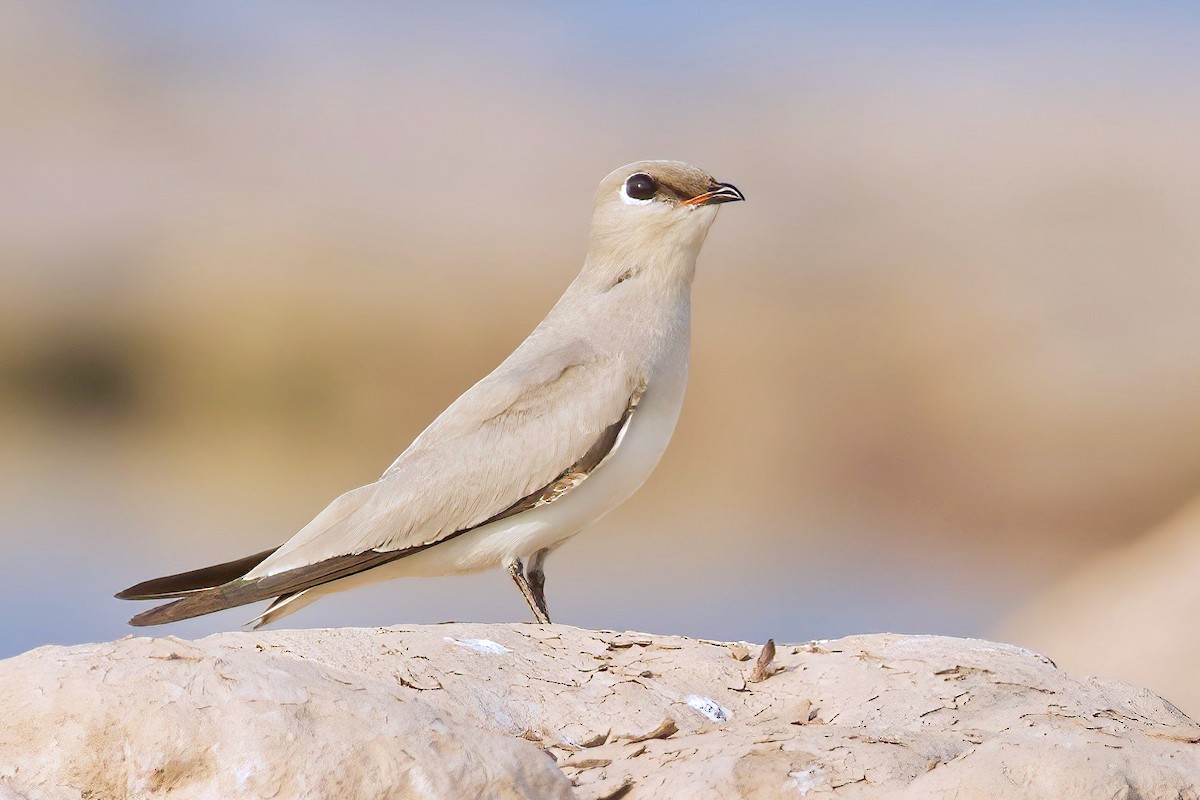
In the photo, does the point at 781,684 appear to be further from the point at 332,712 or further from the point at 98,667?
the point at 98,667

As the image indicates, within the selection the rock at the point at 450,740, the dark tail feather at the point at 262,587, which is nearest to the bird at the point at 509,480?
the dark tail feather at the point at 262,587

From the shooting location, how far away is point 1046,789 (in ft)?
14.7

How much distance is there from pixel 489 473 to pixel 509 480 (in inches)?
4.7

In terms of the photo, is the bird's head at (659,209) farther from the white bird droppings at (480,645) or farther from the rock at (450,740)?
the rock at (450,740)

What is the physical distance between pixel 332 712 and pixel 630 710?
73.8 inches

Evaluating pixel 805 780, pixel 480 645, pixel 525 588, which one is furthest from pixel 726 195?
pixel 805 780

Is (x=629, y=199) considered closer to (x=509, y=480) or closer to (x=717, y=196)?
(x=717, y=196)

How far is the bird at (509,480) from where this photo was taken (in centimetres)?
762

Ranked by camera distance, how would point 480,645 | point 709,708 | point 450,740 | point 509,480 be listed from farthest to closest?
point 509,480
point 480,645
point 709,708
point 450,740

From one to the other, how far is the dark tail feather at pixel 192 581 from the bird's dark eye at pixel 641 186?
2889mm

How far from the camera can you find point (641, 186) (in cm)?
839

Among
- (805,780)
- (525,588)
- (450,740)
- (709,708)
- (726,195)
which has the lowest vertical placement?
(709,708)

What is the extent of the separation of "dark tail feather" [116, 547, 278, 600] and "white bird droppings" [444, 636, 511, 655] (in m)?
1.72

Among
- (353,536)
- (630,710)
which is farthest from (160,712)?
(353,536)
